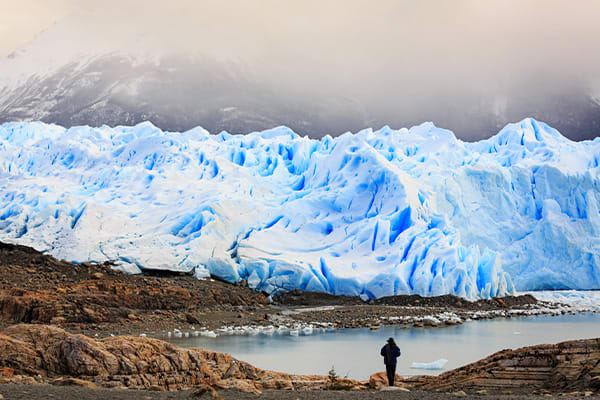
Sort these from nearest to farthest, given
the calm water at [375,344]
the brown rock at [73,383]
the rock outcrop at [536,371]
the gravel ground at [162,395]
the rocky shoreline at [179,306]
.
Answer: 1. the gravel ground at [162,395]
2. the brown rock at [73,383]
3. the rock outcrop at [536,371]
4. the calm water at [375,344]
5. the rocky shoreline at [179,306]

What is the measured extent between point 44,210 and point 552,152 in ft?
73.6

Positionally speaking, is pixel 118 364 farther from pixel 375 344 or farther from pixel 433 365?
pixel 375 344

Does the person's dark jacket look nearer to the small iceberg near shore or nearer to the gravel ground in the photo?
the gravel ground

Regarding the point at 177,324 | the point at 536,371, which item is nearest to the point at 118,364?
the point at 536,371

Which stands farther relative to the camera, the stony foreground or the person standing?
the person standing

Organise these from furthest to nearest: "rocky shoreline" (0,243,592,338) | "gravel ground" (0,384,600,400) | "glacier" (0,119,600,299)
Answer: "glacier" (0,119,600,299)
"rocky shoreline" (0,243,592,338)
"gravel ground" (0,384,600,400)

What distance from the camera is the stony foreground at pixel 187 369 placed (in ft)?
16.3

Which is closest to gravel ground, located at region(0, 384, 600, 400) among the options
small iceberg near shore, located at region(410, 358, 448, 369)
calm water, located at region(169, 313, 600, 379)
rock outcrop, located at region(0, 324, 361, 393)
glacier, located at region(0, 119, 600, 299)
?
rock outcrop, located at region(0, 324, 361, 393)

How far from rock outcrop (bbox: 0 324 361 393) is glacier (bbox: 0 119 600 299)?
11.4 meters

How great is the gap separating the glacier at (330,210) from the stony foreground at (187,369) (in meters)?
11.3

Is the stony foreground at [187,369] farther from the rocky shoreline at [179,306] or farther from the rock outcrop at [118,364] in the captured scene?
the rocky shoreline at [179,306]

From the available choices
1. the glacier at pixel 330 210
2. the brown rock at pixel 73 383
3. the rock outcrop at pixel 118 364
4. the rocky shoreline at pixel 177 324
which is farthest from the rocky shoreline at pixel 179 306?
the brown rock at pixel 73 383

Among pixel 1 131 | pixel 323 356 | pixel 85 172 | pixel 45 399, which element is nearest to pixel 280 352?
pixel 323 356

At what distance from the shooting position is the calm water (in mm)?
9219
